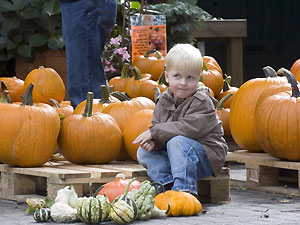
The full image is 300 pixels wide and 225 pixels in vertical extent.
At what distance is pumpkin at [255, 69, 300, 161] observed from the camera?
4625 mm

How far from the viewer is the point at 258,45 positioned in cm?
1048

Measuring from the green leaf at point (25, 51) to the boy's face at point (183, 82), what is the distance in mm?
3195

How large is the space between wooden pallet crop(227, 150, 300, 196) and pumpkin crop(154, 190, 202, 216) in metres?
0.96

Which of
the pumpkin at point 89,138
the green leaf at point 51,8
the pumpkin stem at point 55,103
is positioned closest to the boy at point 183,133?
the pumpkin at point 89,138

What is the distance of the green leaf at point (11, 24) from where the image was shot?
7.25m

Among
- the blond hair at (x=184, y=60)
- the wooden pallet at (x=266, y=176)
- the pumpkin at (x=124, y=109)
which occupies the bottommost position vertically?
the wooden pallet at (x=266, y=176)

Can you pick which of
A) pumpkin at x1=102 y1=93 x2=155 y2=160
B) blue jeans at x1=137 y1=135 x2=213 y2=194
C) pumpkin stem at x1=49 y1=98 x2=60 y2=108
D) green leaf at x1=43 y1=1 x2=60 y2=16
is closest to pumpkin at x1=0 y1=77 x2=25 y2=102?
pumpkin stem at x1=49 y1=98 x2=60 y2=108

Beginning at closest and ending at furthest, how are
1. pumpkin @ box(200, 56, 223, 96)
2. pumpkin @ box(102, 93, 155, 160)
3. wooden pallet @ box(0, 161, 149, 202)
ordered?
1. wooden pallet @ box(0, 161, 149, 202)
2. pumpkin @ box(102, 93, 155, 160)
3. pumpkin @ box(200, 56, 223, 96)

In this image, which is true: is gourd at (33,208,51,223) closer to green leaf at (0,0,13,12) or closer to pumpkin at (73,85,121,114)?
pumpkin at (73,85,121,114)

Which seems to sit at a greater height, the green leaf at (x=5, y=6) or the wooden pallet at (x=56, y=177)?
the green leaf at (x=5, y=6)

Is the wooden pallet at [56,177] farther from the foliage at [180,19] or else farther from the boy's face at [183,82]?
the foliage at [180,19]

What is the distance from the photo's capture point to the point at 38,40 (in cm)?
723

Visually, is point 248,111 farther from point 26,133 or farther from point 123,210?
point 123,210

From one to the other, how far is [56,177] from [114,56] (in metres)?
3.58
